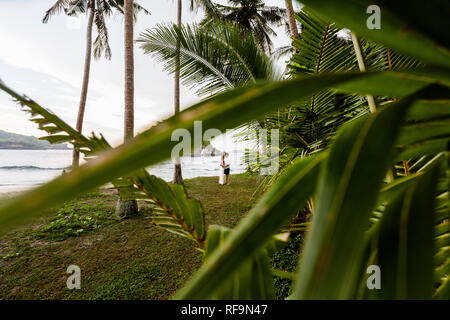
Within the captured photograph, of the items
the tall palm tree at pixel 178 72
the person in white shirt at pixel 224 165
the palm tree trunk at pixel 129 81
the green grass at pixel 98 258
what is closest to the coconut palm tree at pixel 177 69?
the tall palm tree at pixel 178 72

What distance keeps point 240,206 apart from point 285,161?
2942 millimetres

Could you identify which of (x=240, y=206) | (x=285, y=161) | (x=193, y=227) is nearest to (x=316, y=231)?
(x=193, y=227)

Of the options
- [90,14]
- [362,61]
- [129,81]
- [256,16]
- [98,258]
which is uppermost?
[256,16]

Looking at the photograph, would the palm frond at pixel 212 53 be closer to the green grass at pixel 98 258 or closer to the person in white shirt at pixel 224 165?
the green grass at pixel 98 258

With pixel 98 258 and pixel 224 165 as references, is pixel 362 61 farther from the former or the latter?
pixel 224 165

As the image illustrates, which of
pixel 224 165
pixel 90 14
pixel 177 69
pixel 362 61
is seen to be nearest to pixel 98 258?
pixel 177 69

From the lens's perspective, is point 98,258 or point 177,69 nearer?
point 177,69

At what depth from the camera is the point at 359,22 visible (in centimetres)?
22

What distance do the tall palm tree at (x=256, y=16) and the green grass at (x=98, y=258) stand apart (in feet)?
32.6

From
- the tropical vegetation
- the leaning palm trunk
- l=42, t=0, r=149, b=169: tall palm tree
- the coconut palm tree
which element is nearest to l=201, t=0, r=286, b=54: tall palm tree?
the coconut palm tree

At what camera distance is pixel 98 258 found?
2.62 meters

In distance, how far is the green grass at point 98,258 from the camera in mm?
2057

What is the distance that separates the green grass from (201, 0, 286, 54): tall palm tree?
9923mm

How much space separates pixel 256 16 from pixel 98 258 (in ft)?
41.4
